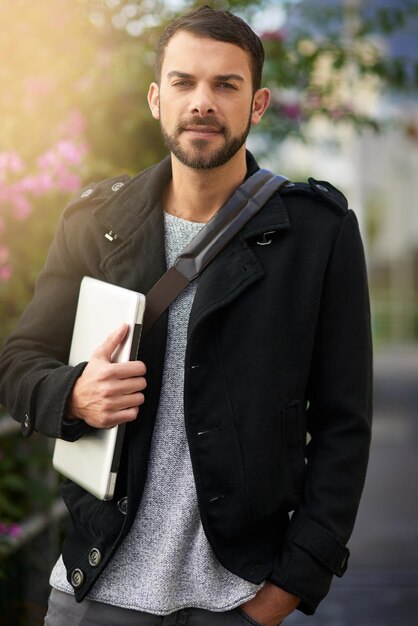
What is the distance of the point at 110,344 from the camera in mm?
2289

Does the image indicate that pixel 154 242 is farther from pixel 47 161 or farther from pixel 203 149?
pixel 47 161

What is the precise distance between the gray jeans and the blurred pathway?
3234 millimetres

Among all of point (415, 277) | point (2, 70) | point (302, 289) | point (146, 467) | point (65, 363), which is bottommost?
point (415, 277)

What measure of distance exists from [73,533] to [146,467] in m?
0.29

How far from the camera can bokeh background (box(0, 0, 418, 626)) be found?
16.4 ft

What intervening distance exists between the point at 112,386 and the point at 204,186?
523 mm

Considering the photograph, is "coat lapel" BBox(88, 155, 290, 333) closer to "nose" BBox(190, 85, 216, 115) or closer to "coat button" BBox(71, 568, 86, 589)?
"nose" BBox(190, 85, 216, 115)

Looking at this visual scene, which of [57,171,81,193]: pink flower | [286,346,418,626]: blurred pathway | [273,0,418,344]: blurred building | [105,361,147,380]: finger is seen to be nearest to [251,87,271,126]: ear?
[105,361,147,380]: finger

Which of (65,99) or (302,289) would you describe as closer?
(302,289)

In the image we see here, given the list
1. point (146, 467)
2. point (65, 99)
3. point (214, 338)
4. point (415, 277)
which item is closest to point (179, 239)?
point (214, 338)

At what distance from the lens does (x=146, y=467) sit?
2336 millimetres

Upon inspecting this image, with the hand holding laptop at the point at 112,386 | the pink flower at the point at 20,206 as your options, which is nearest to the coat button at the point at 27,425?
the hand holding laptop at the point at 112,386

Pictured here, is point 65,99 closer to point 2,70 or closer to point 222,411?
point 2,70

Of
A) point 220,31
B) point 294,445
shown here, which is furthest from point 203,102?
point 294,445
